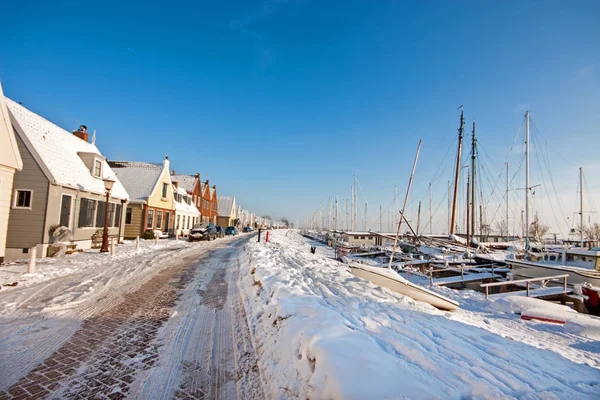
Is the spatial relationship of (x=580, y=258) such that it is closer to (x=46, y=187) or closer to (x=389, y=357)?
(x=389, y=357)

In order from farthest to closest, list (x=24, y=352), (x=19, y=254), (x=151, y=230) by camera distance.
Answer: (x=151, y=230) < (x=19, y=254) < (x=24, y=352)

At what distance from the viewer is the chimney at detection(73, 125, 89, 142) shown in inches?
880

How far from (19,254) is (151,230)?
13.4 meters

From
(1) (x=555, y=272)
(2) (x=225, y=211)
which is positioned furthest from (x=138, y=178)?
(2) (x=225, y=211)

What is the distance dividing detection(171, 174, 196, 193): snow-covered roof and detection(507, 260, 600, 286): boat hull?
128ft

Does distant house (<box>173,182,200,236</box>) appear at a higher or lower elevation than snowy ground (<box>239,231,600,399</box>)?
higher

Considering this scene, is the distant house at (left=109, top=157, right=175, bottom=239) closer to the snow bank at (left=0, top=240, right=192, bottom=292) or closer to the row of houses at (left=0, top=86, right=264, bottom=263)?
the row of houses at (left=0, top=86, right=264, bottom=263)

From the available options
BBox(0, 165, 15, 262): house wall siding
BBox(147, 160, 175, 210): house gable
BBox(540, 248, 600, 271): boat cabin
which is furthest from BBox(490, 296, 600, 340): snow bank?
BBox(147, 160, 175, 210): house gable

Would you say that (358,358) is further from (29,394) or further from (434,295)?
(434,295)

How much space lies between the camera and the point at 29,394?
368cm

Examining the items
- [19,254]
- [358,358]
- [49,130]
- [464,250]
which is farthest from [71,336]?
[464,250]

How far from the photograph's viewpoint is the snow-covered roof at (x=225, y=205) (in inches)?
2598

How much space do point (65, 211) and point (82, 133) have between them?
32.7ft

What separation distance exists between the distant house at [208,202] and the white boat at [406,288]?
4190 centimetres
